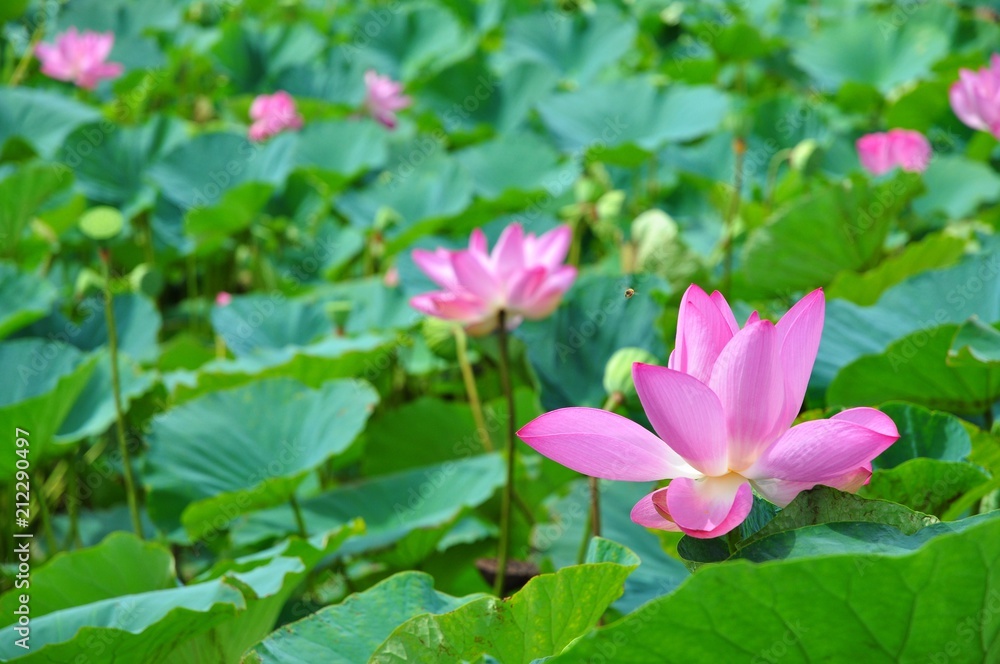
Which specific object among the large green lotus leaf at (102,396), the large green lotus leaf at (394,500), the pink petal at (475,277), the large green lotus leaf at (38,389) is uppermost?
the pink petal at (475,277)

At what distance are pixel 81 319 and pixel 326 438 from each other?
687 millimetres

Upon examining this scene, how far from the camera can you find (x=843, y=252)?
1391mm

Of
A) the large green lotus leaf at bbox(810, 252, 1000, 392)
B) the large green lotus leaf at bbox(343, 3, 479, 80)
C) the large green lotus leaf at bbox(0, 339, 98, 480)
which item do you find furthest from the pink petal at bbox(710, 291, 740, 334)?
the large green lotus leaf at bbox(343, 3, 479, 80)

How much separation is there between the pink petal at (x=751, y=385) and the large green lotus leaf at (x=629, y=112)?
5.25ft

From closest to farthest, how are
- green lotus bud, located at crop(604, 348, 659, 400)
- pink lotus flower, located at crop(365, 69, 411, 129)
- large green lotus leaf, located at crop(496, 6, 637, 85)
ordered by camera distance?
green lotus bud, located at crop(604, 348, 659, 400), pink lotus flower, located at crop(365, 69, 411, 129), large green lotus leaf, located at crop(496, 6, 637, 85)

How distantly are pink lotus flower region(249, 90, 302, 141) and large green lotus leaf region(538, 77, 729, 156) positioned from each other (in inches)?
21.6

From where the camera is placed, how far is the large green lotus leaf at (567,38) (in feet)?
8.86

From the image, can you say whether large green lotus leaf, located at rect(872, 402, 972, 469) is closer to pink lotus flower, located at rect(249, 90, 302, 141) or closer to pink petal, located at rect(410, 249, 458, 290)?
pink petal, located at rect(410, 249, 458, 290)

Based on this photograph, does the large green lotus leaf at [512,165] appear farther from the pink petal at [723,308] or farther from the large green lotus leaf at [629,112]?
the pink petal at [723,308]

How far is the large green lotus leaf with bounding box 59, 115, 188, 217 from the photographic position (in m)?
1.98

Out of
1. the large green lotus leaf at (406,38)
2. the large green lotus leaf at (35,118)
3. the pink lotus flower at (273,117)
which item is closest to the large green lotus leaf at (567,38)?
the large green lotus leaf at (406,38)

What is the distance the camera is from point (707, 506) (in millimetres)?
500

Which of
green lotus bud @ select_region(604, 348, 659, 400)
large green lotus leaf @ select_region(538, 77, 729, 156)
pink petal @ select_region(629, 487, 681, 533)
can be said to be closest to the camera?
pink petal @ select_region(629, 487, 681, 533)

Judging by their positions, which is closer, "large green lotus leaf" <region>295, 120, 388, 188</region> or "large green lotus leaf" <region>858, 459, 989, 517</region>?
"large green lotus leaf" <region>858, 459, 989, 517</region>
